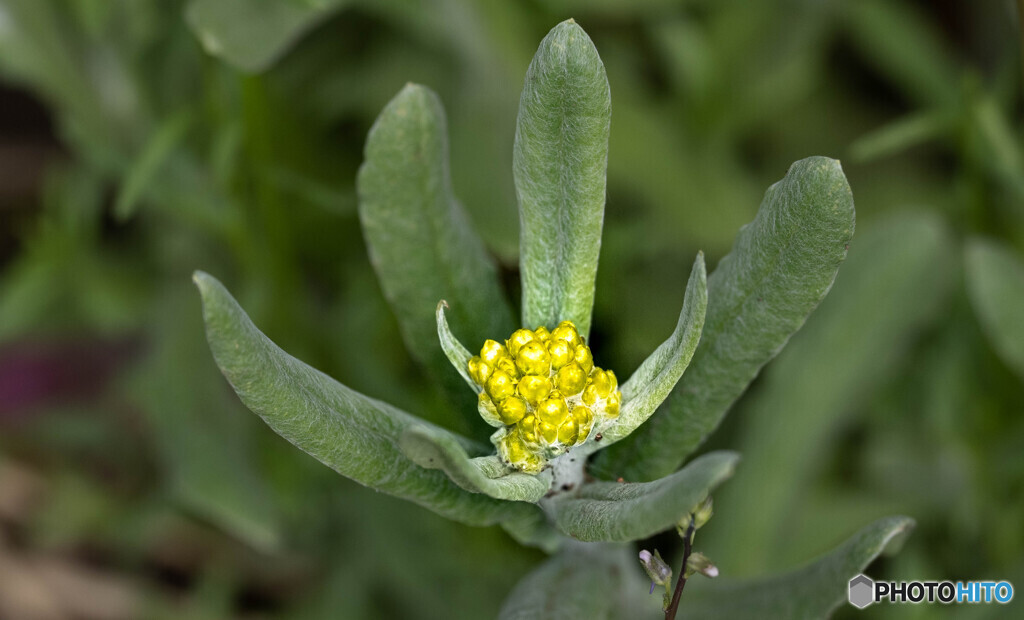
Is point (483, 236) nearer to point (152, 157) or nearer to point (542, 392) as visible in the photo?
point (152, 157)

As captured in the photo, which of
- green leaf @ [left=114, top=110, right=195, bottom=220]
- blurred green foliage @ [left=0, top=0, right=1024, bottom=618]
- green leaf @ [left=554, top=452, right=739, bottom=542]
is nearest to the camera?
green leaf @ [left=554, top=452, right=739, bottom=542]

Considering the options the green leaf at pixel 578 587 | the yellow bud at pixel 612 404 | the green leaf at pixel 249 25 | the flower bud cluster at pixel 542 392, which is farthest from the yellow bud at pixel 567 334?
the green leaf at pixel 249 25

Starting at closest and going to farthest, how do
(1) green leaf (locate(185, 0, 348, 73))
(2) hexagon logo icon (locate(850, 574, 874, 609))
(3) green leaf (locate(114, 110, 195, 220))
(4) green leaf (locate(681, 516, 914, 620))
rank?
1. (4) green leaf (locate(681, 516, 914, 620))
2. (2) hexagon logo icon (locate(850, 574, 874, 609))
3. (1) green leaf (locate(185, 0, 348, 73))
4. (3) green leaf (locate(114, 110, 195, 220))

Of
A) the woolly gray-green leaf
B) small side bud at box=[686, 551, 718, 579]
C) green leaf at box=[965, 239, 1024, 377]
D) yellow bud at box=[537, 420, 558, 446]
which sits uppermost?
green leaf at box=[965, 239, 1024, 377]

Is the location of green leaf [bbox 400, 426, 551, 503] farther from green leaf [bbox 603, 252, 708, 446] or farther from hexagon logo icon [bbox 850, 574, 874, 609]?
hexagon logo icon [bbox 850, 574, 874, 609]

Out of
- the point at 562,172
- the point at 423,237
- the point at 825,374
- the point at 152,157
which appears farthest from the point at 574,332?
the point at 152,157

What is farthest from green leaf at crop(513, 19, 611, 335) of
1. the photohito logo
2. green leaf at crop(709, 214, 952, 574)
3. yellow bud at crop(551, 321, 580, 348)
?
the photohito logo
